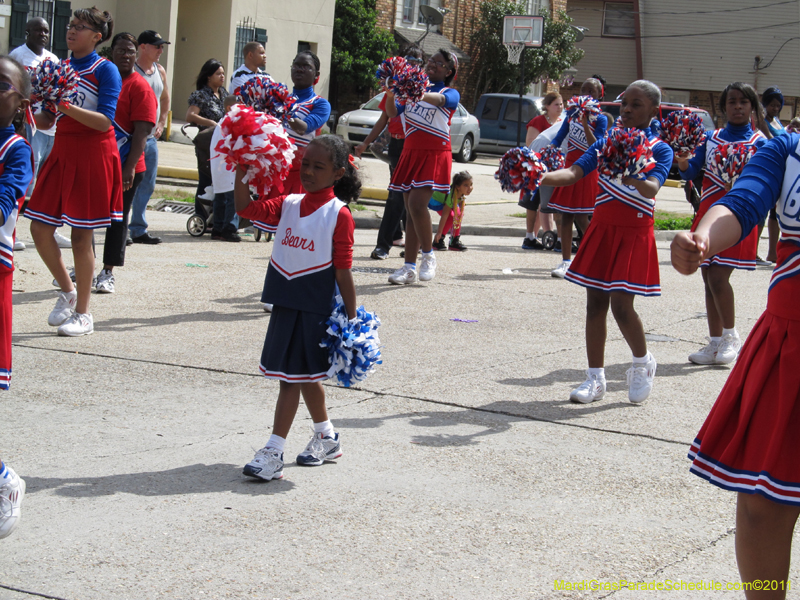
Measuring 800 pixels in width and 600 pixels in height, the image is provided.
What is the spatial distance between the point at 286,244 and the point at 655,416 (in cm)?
242

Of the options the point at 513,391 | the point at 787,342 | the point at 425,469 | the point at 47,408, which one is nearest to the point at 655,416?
the point at 513,391

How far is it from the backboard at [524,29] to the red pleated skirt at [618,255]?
1711cm

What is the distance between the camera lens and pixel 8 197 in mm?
3312

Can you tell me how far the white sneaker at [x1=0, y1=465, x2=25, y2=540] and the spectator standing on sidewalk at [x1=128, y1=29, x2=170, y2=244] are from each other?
658 centimetres

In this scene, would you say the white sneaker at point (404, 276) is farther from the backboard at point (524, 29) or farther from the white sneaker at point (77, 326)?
the backboard at point (524, 29)

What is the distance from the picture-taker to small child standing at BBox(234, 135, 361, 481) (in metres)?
4.16

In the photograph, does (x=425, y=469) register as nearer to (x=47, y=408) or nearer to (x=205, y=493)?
(x=205, y=493)

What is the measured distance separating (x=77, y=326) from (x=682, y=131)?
13.4ft

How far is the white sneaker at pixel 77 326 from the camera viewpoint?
6309 mm

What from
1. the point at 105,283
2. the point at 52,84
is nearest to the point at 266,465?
the point at 52,84

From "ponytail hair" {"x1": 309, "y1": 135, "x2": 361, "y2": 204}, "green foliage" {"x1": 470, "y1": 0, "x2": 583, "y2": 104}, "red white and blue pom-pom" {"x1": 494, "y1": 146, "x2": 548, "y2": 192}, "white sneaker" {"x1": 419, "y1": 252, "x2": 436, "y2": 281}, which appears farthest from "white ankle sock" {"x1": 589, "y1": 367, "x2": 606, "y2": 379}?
"green foliage" {"x1": 470, "y1": 0, "x2": 583, "y2": 104}

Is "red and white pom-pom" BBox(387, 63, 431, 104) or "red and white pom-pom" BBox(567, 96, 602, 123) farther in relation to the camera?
"red and white pom-pom" BBox(387, 63, 431, 104)

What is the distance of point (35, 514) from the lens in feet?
11.7

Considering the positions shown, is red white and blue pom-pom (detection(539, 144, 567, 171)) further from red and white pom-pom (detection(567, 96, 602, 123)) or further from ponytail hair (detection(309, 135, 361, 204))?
ponytail hair (detection(309, 135, 361, 204))
